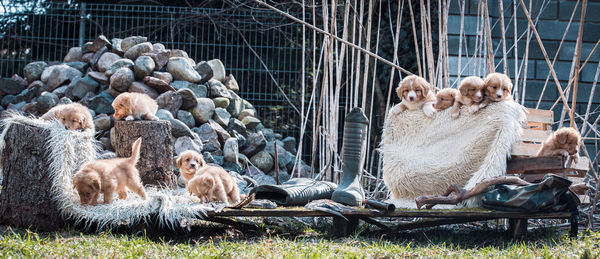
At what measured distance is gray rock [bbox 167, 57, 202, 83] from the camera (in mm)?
7277

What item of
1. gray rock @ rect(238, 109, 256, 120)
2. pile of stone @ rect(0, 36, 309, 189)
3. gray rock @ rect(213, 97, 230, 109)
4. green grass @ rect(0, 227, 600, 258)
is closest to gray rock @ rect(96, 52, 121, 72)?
pile of stone @ rect(0, 36, 309, 189)

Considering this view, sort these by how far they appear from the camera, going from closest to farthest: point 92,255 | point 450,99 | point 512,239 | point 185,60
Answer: point 92,255 < point 512,239 < point 450,99 < point 185,60

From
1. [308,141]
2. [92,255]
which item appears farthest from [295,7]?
[92,255]

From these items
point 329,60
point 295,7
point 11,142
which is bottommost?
point 11,142

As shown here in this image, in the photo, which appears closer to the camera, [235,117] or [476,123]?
[476,123]

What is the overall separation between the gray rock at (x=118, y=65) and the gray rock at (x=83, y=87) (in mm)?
201

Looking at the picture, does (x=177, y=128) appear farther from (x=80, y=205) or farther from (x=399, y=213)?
(x=399, y=213)

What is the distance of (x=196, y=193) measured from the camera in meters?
3.90

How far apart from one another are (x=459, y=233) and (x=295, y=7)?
17.3ft

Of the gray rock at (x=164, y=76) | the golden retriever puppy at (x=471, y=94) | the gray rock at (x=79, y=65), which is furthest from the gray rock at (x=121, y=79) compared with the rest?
the golden retriever puppy at (x=471, y=94)

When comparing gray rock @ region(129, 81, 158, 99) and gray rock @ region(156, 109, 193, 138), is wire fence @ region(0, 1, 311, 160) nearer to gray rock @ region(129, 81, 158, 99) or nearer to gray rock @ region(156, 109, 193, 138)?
gray rock @ region(129, 81, 158, 99)

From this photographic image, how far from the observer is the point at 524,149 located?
3857 millimetres

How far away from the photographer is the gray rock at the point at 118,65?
7.17 meters

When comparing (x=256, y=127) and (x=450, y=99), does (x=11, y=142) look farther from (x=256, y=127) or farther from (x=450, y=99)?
(x=256, y=127)
